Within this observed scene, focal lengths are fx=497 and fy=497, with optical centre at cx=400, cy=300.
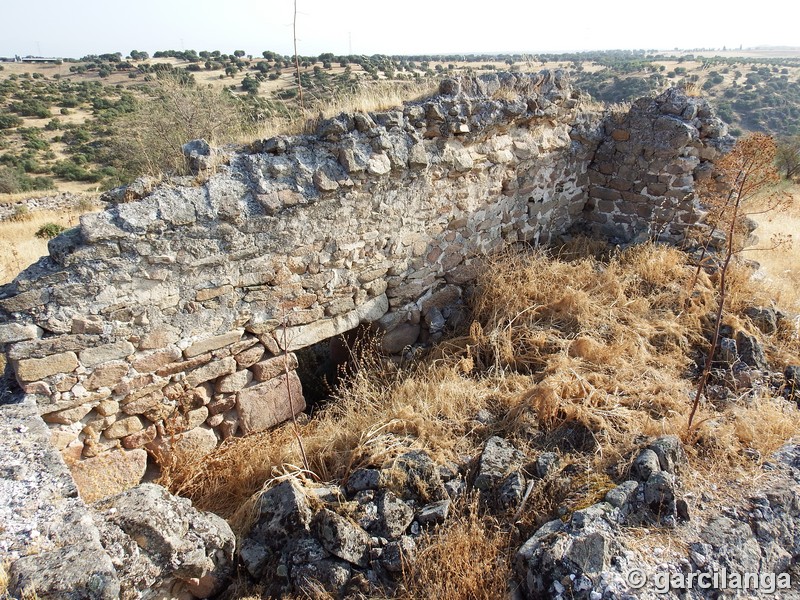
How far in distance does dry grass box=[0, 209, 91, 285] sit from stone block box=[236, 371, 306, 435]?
14.4 ft

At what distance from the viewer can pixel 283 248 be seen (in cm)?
355

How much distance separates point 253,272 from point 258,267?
49 millimetres

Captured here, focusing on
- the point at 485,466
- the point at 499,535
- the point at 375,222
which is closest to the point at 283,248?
the point at 375,222

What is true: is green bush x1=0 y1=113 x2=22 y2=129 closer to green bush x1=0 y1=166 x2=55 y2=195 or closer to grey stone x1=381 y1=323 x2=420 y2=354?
green bush x1=0 y1=166 x2=55 y2=195

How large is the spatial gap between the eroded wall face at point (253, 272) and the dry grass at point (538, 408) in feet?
1.18

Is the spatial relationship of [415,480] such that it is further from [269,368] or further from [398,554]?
[269,368]

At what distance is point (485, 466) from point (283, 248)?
6.56 ft

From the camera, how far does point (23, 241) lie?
9648mm

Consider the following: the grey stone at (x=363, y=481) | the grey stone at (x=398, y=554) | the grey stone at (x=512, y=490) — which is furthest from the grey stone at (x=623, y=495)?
the grey stone at (x=363, y=481)

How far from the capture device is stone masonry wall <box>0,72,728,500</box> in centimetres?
291

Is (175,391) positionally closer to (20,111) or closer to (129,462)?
(129,462)

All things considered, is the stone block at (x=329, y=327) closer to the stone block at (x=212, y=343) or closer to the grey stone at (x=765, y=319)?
the stone block at (x=212, y=343)

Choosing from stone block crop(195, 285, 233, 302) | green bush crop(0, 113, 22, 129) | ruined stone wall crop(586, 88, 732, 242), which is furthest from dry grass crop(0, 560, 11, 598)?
green bush crop(0, 113, 22, 129)

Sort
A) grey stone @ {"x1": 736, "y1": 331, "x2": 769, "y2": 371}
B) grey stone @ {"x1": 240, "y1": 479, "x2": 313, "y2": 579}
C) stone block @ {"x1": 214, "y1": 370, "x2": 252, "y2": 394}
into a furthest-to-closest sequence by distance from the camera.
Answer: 1. grey stone @ {"x1": 736, "y1": 331, "x2": 769, "y2": 371}
2. stone block @ {"x1": 214, "y1": 370, "x2": 252, "y2": 394}
3. grey stone @ {"x1": 240, "y1": 479, "x2": 313, "y2": 579}
